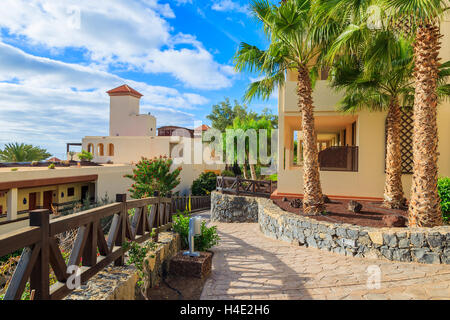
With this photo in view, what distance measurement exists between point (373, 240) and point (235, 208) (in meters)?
7.59

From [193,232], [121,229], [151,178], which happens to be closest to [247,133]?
[151,178]

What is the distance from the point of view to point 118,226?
4.00 m

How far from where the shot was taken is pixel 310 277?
4977 millimetres

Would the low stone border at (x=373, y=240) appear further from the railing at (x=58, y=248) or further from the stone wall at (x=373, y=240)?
the railing at (x=58, y=248)

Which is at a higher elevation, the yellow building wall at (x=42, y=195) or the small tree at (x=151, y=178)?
the small tree at (x=151, y=178)

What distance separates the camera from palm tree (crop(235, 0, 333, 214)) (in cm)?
789

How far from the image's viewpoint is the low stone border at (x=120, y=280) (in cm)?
297

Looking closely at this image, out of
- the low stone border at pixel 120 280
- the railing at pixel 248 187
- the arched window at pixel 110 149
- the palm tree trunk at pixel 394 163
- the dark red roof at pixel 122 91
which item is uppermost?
the dark red roof at pixel 122 91

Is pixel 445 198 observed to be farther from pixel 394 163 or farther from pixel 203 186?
pixel 203 186

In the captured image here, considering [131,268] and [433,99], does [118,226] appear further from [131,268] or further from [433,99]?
[433,99]

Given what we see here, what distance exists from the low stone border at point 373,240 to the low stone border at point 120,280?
152 inches

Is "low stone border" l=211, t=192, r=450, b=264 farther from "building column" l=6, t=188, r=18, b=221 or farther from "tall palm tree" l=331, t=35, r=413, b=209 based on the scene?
"building column" l=6, t=188, r=18, b=221

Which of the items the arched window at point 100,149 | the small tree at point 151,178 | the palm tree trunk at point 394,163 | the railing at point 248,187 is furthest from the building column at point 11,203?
the arched window at point 100,149
